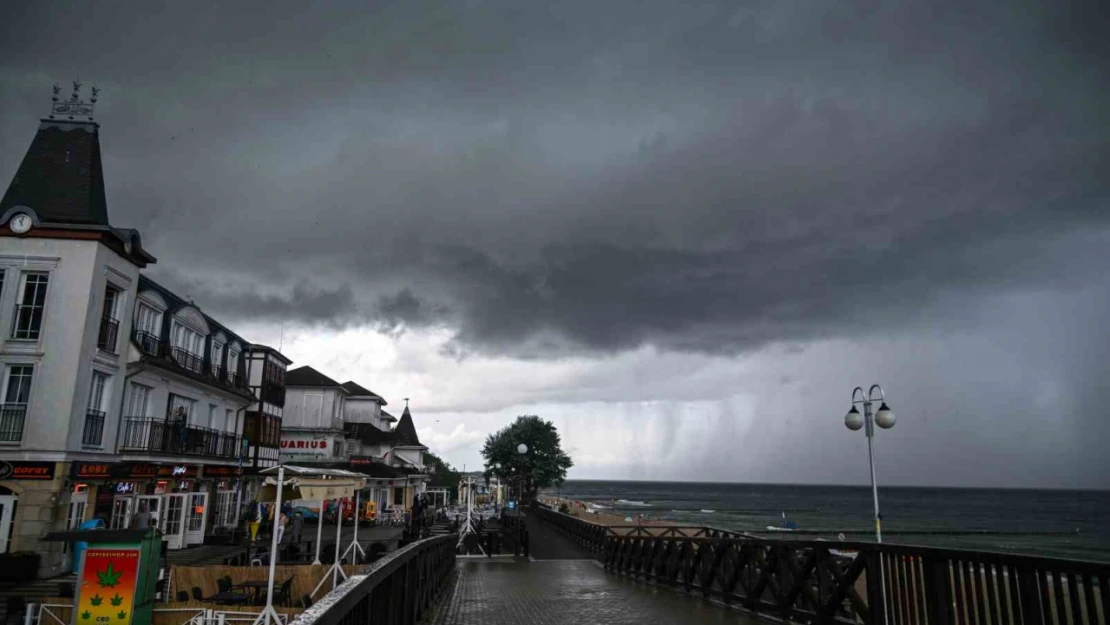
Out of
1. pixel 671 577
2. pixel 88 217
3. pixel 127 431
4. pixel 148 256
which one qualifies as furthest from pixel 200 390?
pixel 671 577

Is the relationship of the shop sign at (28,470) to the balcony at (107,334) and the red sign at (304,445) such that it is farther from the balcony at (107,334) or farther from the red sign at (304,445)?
the red sign at (304,445)

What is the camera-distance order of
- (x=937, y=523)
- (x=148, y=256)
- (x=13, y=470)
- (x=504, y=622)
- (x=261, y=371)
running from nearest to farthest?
(x=504, y=622)
(x=13, y=470)
(x=148, y=256)
(x=261, y=371)
(x=937, y=523)

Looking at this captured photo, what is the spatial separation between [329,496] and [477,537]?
15893 millimetres

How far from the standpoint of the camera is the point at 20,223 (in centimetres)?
2094

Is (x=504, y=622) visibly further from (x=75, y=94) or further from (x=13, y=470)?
(x=75, y=94)

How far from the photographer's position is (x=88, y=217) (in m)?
21.8

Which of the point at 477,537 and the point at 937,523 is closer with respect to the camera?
the point at 477,537

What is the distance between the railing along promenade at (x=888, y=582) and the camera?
637cm

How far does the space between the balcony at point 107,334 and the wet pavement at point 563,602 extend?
1358cm

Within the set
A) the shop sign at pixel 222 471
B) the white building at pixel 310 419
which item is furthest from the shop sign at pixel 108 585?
the white building at pixel 310 419

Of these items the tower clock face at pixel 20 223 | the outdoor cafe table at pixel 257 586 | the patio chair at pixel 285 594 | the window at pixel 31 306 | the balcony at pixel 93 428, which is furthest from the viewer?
the balcony at pixel 93 428

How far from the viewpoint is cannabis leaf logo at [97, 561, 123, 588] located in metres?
10.7

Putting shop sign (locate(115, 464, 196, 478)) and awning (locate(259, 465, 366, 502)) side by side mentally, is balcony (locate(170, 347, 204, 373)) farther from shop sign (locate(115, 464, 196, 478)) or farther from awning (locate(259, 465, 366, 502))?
awning (locate(259, 465, 366, 502))

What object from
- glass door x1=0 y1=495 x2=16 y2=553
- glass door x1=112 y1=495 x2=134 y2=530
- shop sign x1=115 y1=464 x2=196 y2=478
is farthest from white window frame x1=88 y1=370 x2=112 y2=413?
glass door x1=112 y1=495 x2=134 y2=530
